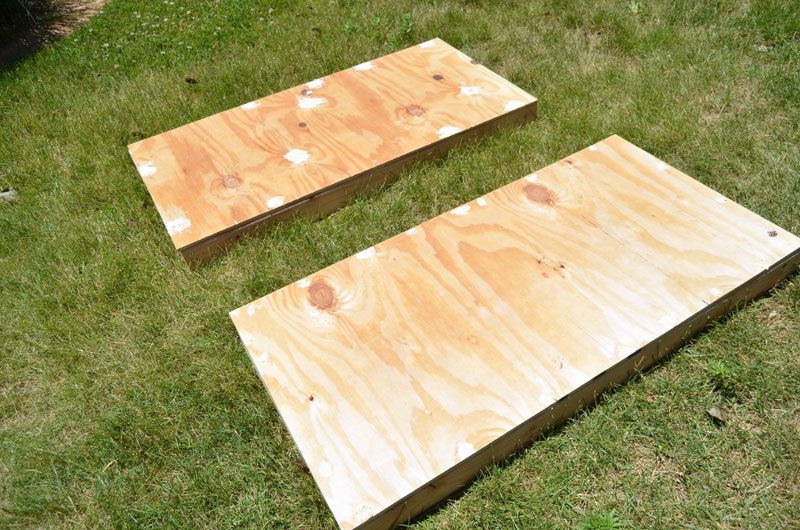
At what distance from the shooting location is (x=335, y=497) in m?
1.69

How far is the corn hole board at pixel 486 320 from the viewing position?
1.80 m

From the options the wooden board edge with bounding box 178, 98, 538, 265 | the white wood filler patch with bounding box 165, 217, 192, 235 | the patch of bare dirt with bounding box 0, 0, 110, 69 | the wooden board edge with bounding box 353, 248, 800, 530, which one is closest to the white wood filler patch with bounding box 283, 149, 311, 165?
the wooden board edge with bounding box 178, 98, 538, 265

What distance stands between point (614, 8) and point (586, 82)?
1.07 metres

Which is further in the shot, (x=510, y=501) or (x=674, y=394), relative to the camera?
(x=674, y=394)

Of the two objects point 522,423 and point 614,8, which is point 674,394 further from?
point 614,8

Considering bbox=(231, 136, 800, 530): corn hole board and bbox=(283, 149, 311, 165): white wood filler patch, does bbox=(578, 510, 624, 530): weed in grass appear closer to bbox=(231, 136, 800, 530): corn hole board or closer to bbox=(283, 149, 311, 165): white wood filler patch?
bbox=(231, 136, 800, 530): corn hole board

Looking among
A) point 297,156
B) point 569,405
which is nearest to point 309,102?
point 297,156

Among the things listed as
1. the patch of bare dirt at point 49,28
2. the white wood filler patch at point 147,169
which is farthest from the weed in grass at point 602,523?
the patch of bare dirt at point 49,28

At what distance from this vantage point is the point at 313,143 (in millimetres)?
3062

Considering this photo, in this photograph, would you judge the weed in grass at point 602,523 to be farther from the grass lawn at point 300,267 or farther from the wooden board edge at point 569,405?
the wooden board edge at point 569,405

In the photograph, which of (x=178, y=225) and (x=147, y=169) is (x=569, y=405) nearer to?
(x=178, y=225)

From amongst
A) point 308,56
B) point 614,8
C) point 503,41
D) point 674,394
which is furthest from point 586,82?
point 674,394

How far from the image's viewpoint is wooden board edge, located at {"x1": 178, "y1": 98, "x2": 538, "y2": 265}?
2678 mm

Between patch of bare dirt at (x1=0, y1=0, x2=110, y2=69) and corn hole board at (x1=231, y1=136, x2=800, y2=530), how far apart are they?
411 centimetres
